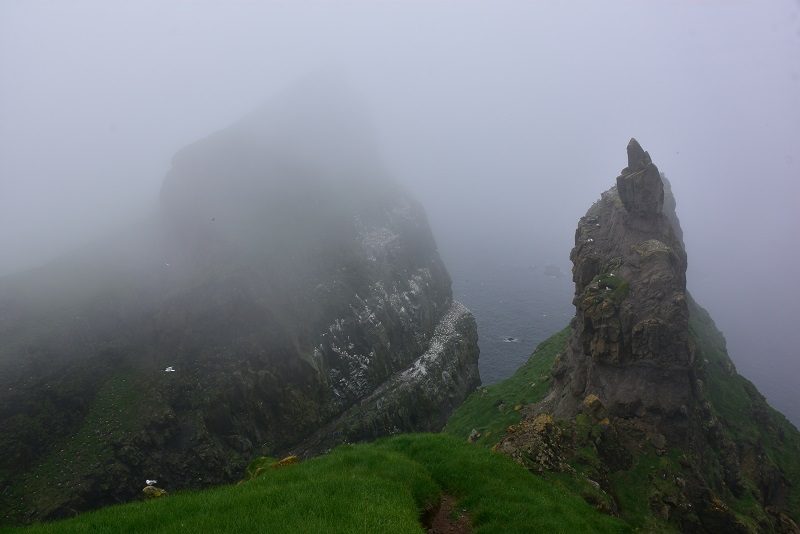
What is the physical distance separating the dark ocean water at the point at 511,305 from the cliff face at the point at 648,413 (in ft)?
168

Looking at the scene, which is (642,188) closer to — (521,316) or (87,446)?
(87,446)

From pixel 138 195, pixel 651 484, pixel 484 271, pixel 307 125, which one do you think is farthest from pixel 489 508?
pixel 138 195

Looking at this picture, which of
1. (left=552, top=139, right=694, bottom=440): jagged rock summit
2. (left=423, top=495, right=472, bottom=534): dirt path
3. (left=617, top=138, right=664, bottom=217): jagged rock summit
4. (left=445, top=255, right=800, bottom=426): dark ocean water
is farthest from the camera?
(left=445, top=255, right=800, bottom=426): dark ocean water

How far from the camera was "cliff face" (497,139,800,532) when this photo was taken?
30578 mm

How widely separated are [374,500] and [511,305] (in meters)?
132

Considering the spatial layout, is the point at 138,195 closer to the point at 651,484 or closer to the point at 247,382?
the point at 247,382

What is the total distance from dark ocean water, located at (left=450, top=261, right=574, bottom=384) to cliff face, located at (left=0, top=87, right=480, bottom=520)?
37.6ft

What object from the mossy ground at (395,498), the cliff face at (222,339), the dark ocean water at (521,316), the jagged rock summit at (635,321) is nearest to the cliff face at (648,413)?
the jagged rock summit at (635,321)

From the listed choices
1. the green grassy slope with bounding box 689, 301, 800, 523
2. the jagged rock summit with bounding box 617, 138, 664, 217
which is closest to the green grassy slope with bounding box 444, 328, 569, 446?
the green grassy slope with bounding box 689, 301, 800, 523

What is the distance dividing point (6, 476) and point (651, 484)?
58.3 meters

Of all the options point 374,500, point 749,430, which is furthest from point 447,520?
point 749,430

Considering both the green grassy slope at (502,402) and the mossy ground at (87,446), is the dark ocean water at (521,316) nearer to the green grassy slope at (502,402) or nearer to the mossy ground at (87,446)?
the green grassy slope at (502,402)

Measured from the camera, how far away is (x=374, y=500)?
13.2 m

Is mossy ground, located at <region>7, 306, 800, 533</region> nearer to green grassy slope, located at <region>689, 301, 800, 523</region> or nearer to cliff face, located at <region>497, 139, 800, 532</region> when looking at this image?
cliff face, located at <region>497, 139, 800, 532</region>
